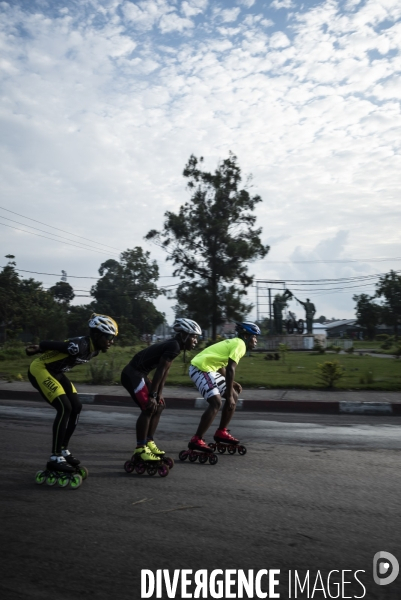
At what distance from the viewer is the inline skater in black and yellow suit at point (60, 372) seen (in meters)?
5.57

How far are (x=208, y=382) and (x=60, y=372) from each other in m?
1.86

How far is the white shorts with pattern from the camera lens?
690 centimetres

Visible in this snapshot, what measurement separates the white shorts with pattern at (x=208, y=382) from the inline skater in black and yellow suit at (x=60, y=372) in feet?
5.41

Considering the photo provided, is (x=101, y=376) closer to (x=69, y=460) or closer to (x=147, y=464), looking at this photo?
(x=147, y=464)

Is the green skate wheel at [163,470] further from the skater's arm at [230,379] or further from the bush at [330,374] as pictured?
the bush at [330,374]

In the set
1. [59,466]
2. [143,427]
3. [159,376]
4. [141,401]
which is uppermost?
[159,376]

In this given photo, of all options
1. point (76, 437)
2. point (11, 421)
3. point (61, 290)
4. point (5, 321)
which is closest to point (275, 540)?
point (76, 437)

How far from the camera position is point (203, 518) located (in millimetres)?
4469

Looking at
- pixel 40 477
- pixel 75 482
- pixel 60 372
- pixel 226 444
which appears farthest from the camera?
pixel 226 444

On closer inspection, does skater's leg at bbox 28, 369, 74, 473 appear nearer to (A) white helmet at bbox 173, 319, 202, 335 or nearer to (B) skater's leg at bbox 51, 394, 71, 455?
(B) skater's leg at bbox 51, 394, 71, 455

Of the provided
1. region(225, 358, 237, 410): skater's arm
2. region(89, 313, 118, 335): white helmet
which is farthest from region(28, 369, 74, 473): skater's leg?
region(225, 358, 237, 410): skater's arm

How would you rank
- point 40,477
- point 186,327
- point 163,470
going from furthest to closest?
point 186,327 → point 163,470 → point 40,477

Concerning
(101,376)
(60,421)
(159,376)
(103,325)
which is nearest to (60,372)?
(60,421)

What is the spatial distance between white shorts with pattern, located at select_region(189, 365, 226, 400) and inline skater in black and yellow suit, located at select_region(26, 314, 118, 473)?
1648 millimetres
